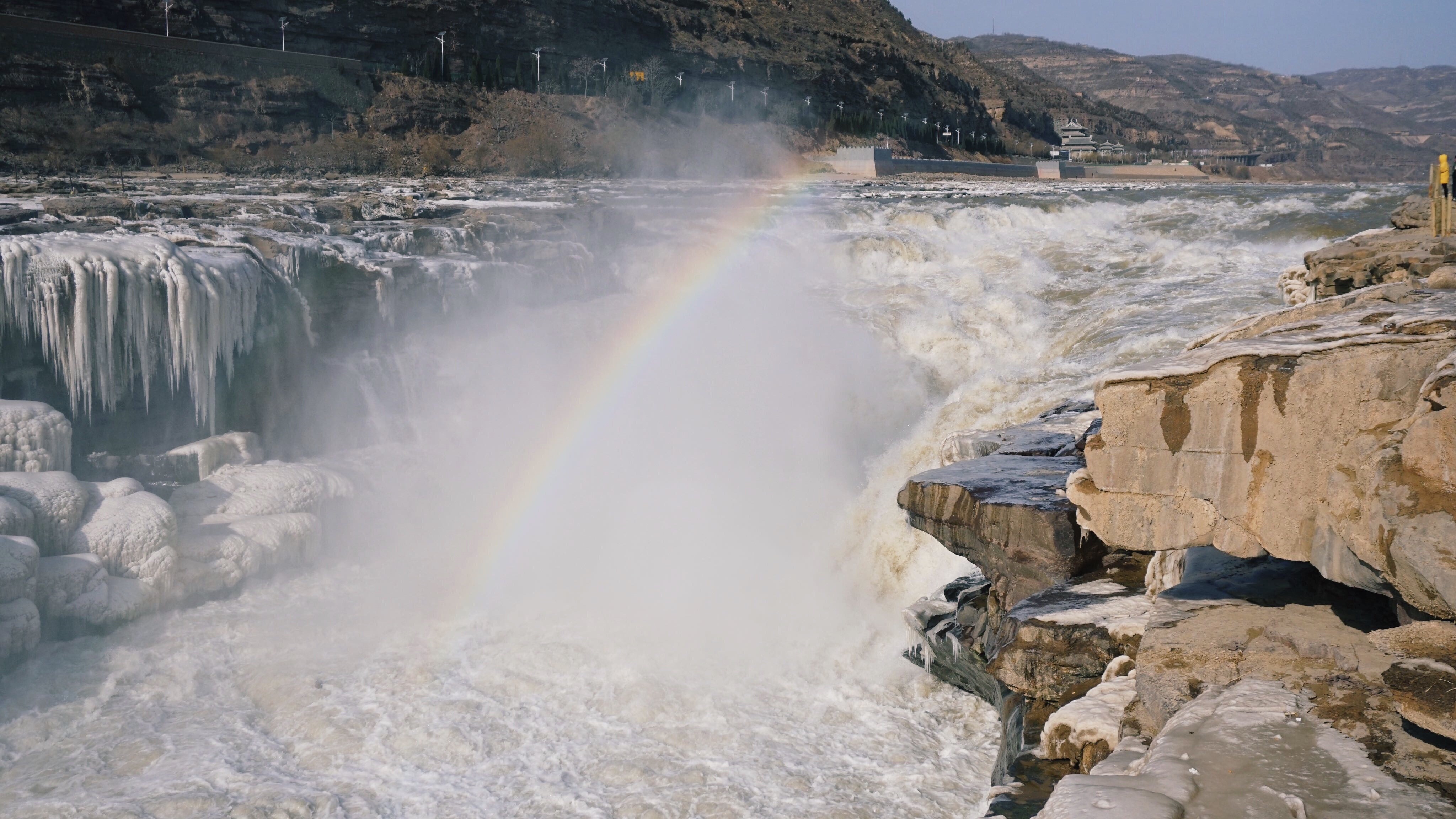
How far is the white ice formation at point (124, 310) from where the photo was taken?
10.9m

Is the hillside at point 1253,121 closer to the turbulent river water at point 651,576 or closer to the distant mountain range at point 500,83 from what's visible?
the distant mountain range at point 500,83

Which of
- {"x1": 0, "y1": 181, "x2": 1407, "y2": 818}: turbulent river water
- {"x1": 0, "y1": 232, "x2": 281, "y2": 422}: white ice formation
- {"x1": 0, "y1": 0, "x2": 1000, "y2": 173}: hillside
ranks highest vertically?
{"x1": 0, "y1": 0, "x2": 1000, "y2": 173}: hillside

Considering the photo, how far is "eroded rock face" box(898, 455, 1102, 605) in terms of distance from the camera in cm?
645

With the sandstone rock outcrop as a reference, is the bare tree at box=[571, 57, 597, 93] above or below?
above

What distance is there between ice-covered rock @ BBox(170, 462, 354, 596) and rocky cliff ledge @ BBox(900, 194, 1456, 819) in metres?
7.83

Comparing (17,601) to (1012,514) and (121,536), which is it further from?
(1012,514)

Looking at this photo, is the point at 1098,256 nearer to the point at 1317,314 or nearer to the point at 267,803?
the point at 1317,314

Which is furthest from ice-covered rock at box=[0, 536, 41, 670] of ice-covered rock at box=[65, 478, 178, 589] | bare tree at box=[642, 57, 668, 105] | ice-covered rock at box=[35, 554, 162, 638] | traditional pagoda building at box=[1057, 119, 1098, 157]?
traditional pagoda building at box=[1057, 119, 1098, 157]

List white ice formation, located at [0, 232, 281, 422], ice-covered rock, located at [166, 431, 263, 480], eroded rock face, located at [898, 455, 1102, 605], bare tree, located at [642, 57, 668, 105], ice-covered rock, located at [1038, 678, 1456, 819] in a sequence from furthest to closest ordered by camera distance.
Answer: bare tree, located at [642, 57, 668, 105] → ice-covered rock, located at [166, 431, 263, 480] → white ice formation, located at [0, 232, 281, 422] → eroded rock face, located at [898, 455, 1102, 605] → ice-covered rock, located at [1038, 678, 1456, 819]

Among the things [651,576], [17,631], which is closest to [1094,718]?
[651,576]

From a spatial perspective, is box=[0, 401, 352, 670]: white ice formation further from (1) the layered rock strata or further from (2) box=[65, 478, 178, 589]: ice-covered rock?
(1) the layered rock strata

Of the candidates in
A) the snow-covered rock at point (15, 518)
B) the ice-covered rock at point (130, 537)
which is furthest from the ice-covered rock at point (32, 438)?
the snow-covered rock at point (15, 518)

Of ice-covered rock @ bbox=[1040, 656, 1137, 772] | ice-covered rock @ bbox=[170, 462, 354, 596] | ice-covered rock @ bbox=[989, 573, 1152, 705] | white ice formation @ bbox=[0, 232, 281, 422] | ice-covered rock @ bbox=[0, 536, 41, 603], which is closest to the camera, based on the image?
ice-covered rock @ bbox=[1040, 656, 1137, 772]

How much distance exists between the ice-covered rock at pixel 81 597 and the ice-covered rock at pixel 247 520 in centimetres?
55
